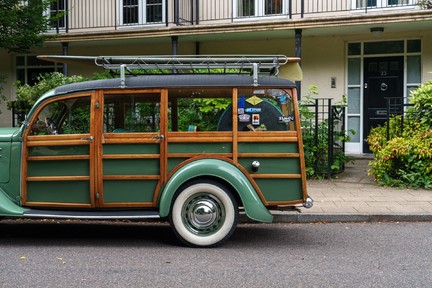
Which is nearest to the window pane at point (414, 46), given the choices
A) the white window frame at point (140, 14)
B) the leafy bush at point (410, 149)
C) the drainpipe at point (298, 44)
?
the drainpipe at point (298, 44)

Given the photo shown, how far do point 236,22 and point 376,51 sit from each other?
3.94 metres

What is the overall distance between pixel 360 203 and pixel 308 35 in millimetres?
7458

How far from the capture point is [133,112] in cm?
641

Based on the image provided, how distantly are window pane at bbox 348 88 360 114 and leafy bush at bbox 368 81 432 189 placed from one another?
3.57 m

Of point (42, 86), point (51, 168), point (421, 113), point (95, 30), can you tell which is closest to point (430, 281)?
point (51, 168)

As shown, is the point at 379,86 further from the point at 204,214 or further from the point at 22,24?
the point at 204,214

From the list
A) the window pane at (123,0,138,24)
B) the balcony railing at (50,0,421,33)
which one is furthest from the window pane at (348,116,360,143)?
the window pane at (123,0,138,24)

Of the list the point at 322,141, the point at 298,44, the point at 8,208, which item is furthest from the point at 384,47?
the point at 8,208

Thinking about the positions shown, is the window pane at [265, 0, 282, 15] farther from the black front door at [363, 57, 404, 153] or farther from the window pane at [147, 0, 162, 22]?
the window pane at [147, 0, 162, 22]

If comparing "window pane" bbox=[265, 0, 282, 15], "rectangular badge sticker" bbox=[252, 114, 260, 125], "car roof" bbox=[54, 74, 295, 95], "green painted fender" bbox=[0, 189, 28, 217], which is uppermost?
"window pane" bbox=[265, 0, 282, 15]

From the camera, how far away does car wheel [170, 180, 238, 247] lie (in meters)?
6.17

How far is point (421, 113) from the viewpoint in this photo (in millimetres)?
10859

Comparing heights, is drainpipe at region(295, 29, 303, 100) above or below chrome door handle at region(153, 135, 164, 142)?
above

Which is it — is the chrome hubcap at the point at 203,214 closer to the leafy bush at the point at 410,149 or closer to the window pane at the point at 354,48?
the leafy bush at the point at 410,149
